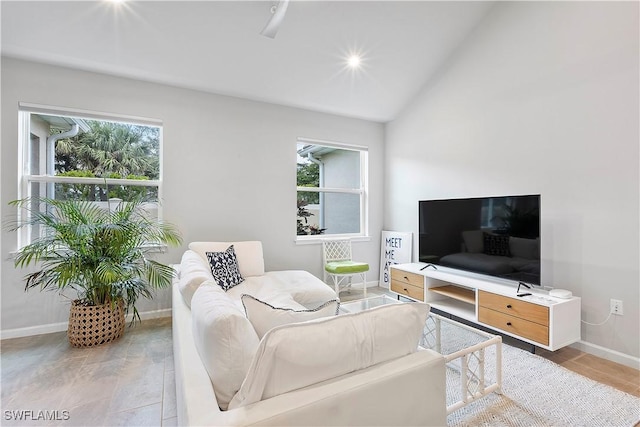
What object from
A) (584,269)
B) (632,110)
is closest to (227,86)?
(632,110)

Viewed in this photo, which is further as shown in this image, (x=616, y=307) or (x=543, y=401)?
(x=616, y=307)

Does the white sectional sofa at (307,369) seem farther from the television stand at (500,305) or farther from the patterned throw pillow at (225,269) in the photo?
the television stand at (500,305)

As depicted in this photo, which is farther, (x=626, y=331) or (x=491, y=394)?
(x=626, y=331)

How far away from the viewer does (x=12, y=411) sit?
1.80 meters

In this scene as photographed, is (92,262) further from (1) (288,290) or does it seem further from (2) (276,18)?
(2) (276,18)

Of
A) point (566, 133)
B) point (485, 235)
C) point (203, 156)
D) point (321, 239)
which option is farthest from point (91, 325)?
point (566, 133)

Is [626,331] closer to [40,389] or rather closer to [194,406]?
[194,406]

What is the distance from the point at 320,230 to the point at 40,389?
317cm

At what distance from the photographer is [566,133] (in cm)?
268

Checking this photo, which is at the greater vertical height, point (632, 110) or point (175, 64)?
point (175, 64)

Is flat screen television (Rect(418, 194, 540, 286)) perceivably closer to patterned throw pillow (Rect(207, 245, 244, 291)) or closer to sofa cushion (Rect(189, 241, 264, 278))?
sofa cushion (Rect(189, 241, 264, 278))

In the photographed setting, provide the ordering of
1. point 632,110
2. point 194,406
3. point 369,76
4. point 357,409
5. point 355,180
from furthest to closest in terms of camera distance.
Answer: point 355,180, point 369,76, point 632,110, point 357,409, point 194,406

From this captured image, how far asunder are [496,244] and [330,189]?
2.29 meters

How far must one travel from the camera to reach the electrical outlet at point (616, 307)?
7.86 feet
